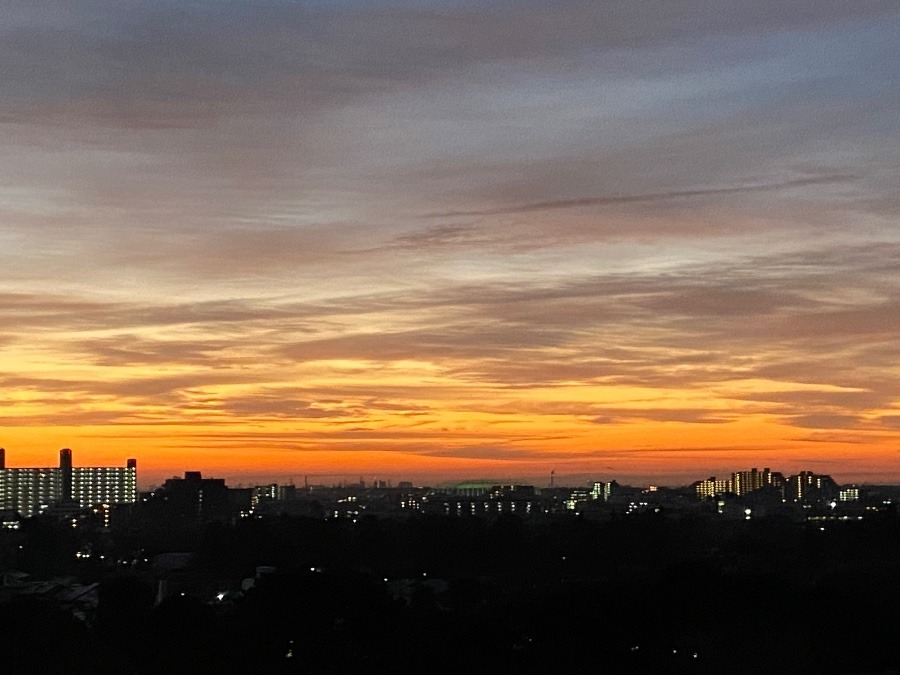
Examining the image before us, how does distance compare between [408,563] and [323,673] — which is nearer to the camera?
[323,673]

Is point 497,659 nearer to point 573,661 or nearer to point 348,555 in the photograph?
point 573,661

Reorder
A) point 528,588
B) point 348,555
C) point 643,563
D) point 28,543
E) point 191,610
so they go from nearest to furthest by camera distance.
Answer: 1. point 191,610
2. point 528,588
3. point 643,563
4. point 348,555
5. point 28,543

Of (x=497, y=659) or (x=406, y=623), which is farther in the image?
(x=406, y=623)

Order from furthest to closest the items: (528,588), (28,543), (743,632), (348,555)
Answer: (28,543)
(348,555)
(528,588)
(743,632)

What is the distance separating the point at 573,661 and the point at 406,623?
5.28 meters

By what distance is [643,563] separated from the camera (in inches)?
3782

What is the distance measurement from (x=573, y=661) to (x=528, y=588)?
27.9 meters

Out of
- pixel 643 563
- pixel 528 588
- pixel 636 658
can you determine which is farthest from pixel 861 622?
pixel 643 563

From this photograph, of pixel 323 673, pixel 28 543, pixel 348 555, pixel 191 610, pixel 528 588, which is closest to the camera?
pixel 323 673

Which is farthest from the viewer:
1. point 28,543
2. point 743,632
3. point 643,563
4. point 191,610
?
point 28,543

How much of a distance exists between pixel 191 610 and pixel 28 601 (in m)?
5.39

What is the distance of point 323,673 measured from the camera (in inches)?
1566

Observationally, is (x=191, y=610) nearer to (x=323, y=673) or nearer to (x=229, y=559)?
(x=323, y=673)

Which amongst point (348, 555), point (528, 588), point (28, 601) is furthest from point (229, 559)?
point (28, 601)
